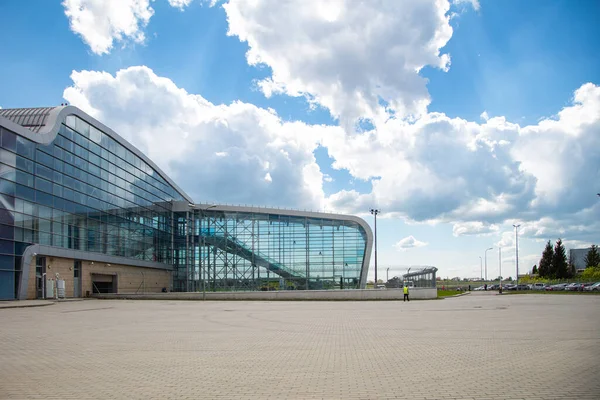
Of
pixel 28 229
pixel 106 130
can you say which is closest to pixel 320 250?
pixel 106 130

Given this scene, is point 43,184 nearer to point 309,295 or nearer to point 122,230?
point 122,230

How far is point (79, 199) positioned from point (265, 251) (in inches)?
1079

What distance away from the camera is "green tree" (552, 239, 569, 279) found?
106812 millimetres

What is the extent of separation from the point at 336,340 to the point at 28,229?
30508mm

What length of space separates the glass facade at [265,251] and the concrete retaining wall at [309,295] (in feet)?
58.8

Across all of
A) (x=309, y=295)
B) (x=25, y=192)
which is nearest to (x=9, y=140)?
(x=25, y=192)

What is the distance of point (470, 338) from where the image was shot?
15.2 metres

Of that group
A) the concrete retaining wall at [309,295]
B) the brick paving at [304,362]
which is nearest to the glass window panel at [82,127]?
the concrete retaining wall at [309,295]

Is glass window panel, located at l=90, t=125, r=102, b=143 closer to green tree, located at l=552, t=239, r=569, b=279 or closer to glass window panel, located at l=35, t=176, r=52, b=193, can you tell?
glass window panel, located at l=35, t=176, r=52, b=193

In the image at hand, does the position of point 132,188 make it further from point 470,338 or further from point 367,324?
point 470,338

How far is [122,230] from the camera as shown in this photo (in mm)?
53938

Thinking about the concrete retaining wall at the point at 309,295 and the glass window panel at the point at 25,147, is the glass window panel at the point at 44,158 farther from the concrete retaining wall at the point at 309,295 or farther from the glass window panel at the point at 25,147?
the concrete retaining wall at the point at 309,295

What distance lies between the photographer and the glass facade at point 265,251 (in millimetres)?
67250

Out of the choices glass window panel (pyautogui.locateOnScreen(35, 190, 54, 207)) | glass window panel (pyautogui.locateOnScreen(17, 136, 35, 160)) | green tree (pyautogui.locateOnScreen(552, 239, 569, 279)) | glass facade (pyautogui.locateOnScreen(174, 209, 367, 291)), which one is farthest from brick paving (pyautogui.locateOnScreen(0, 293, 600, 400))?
green tree (pyautogui.locateOnScreen(552, 239, 569, 279))
